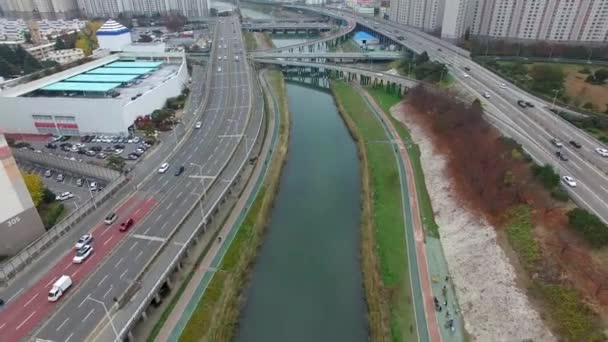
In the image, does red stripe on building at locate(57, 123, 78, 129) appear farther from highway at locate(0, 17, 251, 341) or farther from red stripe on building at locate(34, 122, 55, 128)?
highway at locate(0, 17, 251, 341)

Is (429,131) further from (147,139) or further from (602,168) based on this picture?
(147,139)

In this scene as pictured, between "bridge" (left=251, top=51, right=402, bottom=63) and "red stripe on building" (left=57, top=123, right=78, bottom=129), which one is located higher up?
"bridge" (left=251, top=51, right=402, bottom=63)

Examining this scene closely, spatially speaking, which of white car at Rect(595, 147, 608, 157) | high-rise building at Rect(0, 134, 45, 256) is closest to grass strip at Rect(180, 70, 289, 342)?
high-rise building at Rect(0, 134, 45, 256)

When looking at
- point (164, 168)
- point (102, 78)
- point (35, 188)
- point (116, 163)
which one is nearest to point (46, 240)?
point (35, 188)

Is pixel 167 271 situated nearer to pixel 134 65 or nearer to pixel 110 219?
pixel 110 219

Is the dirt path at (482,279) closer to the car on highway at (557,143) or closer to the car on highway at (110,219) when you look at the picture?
the car on highway at (557,143)

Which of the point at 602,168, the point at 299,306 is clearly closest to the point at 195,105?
the point at 299,306
